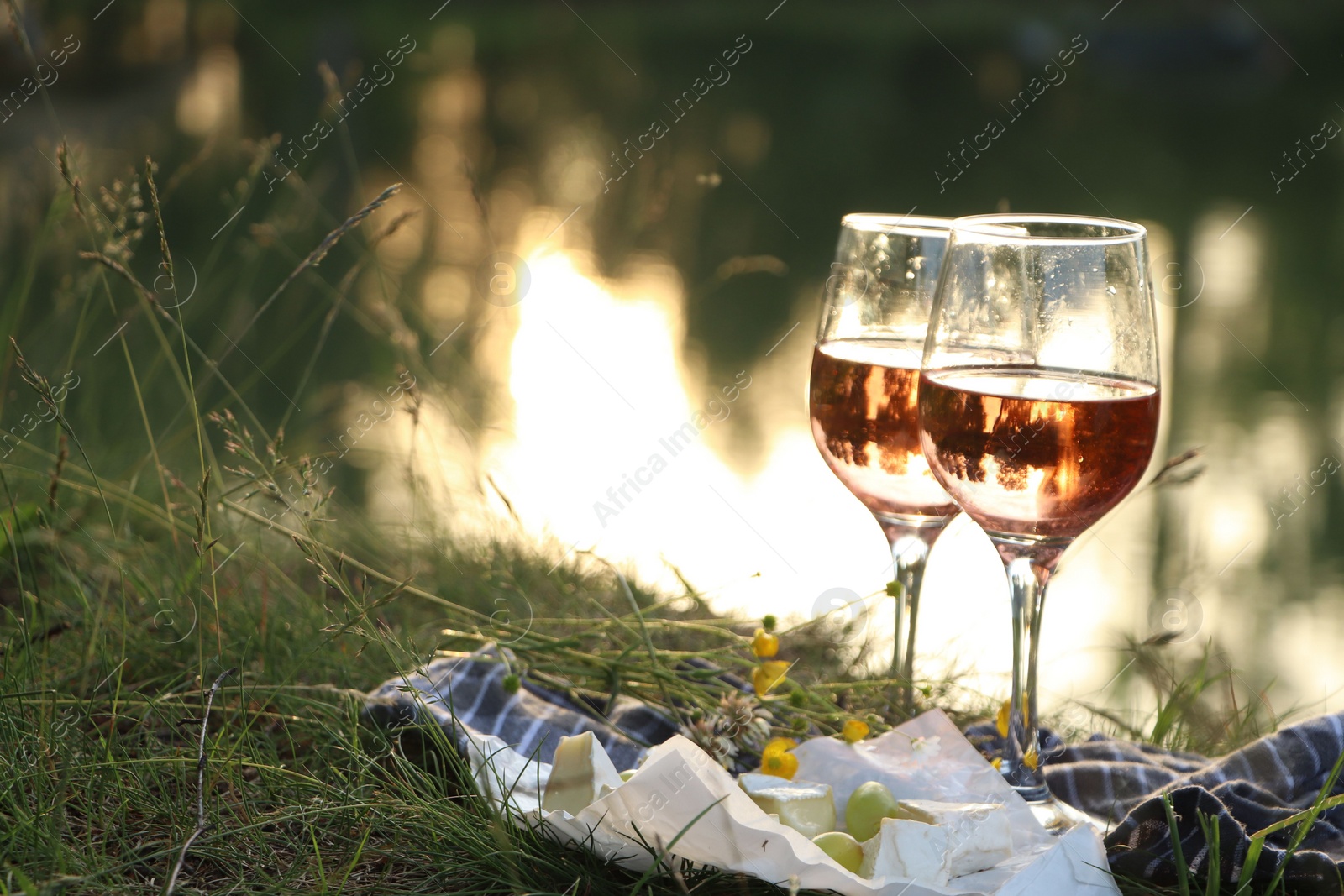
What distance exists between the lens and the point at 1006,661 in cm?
281

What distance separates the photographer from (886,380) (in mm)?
1374

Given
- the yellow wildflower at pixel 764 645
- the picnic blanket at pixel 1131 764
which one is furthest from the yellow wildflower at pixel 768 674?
the picnic blanket at pixel 1131 764

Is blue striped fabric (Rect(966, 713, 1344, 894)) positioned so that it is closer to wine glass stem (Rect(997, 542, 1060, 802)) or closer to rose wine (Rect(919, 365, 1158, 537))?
wine glass stem (Rect(997, 542, 1060, 802))

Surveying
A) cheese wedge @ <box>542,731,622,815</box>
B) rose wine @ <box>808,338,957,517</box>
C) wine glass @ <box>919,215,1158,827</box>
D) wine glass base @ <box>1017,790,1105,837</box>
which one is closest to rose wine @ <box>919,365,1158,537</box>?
wine glass @ <box>919,215,1158,827</box>

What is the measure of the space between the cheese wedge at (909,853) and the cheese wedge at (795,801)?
0.07 metres

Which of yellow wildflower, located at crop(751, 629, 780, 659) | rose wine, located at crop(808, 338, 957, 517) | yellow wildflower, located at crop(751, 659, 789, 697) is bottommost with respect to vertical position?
yellow wildflower, located at crop(751, 659, 789, 697)

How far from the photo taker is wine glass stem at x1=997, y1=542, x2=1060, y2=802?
1227mm

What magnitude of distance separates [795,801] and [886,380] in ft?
1.59

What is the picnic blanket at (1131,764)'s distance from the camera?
109 cm

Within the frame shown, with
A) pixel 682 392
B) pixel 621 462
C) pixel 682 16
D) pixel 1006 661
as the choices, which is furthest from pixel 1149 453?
pixel 682 16

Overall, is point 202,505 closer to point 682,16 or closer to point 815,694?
point 815,694

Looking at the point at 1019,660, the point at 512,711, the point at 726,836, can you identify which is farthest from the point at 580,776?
the point at 1019,660

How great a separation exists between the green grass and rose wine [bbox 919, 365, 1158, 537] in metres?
0.32

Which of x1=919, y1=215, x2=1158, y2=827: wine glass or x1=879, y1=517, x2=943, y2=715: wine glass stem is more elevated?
x1=919, y1=215, x2=1158, y2=827: wine glass
